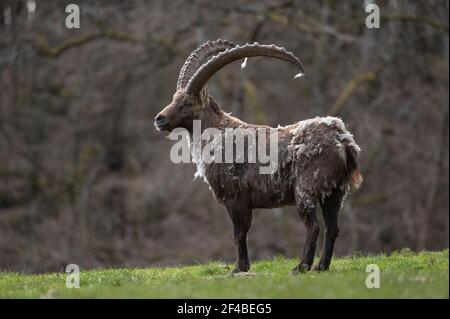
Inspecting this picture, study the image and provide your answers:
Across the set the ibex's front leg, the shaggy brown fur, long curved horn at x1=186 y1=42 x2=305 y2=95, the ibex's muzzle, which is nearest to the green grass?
the ibex's front leg

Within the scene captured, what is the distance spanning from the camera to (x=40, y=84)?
1305 inches

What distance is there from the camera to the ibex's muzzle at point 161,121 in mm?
13797

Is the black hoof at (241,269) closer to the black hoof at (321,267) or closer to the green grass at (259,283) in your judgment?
the green grass at (259,283)

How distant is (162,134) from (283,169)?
68.7ft

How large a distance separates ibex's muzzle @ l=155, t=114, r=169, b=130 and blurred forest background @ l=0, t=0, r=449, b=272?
43.4ft

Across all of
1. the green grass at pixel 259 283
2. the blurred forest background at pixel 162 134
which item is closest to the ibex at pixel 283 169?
the green grass at pixel 259 283

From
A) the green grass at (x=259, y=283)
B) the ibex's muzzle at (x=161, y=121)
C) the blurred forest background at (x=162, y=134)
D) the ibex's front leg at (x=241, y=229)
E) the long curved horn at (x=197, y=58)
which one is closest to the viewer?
the green grass at (x=259, y=283)

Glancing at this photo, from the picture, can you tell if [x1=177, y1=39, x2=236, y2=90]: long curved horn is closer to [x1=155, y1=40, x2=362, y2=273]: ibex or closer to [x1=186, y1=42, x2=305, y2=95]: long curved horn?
[x1=155, y1=40, x2=362, y2=273]: ibex

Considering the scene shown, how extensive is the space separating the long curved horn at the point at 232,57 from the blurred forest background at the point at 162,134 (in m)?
12.4

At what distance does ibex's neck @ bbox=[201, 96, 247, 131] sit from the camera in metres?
14.1

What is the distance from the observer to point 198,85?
13977mm

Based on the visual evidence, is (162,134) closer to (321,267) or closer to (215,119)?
(215,119)

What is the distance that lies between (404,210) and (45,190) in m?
13.4
